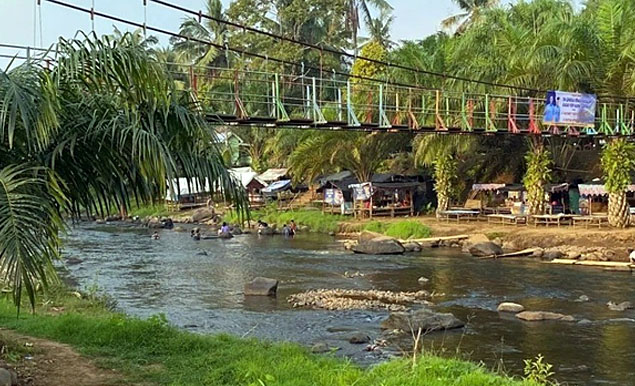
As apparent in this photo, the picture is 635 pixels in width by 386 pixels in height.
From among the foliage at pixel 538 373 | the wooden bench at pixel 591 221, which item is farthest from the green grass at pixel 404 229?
the foliage at pixel 538 373

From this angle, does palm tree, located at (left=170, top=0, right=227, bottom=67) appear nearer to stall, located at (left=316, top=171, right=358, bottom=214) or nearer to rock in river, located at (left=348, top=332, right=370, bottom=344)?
stall, located at (left=316, top=171, right=358, bottom=214)

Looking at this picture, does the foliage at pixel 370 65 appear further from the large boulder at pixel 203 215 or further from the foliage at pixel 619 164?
the foliage at pixel 619 164

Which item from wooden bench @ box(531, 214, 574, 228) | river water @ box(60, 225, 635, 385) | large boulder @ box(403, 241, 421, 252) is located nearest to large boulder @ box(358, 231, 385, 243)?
river water @ box(60, 225, 635, 385)

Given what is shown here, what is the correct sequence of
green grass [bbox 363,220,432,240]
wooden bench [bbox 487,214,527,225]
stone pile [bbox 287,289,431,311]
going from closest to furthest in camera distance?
1. stone pile [bbox 287,289,431,311]
2. wooden bench [bbox 487,214,527,225]
3. green grass [bbox 363,220,432,240]

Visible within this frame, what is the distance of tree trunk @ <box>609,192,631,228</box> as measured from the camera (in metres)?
22.9

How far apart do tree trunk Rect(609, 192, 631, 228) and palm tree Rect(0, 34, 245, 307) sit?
19305 mm

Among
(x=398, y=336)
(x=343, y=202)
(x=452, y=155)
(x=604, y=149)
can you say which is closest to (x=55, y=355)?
(x=398, y=336)

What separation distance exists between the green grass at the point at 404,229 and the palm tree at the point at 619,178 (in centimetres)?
610

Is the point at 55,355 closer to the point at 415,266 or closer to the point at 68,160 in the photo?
the point at 68,160

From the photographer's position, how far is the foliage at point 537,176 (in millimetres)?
25406

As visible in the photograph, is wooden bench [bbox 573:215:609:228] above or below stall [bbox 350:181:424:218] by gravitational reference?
below

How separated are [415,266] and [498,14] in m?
11.9

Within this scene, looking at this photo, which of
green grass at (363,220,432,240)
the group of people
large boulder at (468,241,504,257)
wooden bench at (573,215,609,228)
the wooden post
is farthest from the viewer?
the wooden post

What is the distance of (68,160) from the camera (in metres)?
6.00
